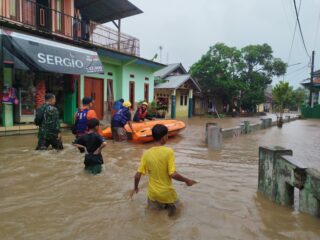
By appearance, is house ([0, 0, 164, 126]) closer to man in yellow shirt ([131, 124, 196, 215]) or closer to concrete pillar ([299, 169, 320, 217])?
man in yellow shirt ([131, 124, 196, 215])

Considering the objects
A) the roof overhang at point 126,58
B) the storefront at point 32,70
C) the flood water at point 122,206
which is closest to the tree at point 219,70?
the roof overhang at point 126,58

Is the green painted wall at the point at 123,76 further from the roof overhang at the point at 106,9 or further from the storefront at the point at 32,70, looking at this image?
the roof overhang at the point at 106,9

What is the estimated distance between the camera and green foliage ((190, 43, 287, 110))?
104 ft

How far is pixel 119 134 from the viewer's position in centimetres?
957

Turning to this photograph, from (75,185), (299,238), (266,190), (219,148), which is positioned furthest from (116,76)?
(299,238)

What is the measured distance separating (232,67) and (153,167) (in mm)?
30646

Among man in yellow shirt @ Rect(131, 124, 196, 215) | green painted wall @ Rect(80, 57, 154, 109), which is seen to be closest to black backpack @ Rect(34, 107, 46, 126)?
man in yellow shirt @ Rect(131, 124, 196, 215)

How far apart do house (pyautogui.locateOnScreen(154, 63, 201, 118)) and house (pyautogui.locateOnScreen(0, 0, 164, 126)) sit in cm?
705

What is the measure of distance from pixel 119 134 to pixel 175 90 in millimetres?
16859

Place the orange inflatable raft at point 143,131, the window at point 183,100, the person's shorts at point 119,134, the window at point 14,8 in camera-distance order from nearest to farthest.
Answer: the person's shorts at point 119,134
the orange inflatable raft at point 143,131
the window at point 14,8
the window at point 183,100

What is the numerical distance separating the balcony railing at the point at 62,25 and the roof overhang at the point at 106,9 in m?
1.48

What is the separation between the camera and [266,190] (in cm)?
459

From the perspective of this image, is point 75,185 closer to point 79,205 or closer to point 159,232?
point 79,205

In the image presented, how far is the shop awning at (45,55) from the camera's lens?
9359mm
